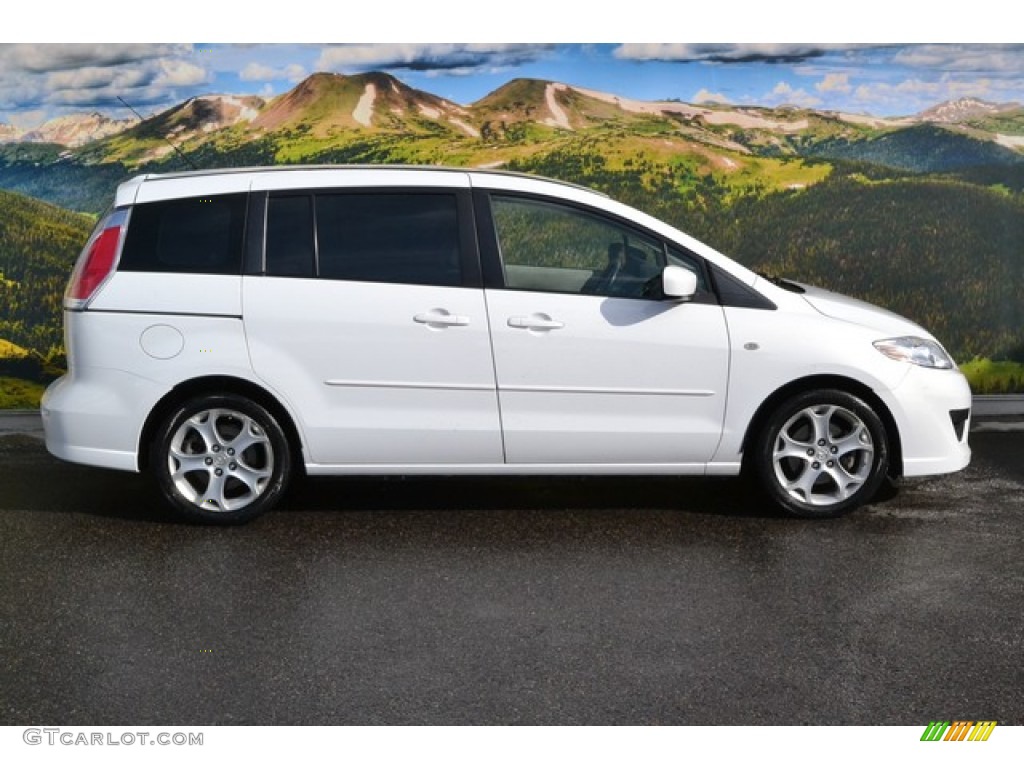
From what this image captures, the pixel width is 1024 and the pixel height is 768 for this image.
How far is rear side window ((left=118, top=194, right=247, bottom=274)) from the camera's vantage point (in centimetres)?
717

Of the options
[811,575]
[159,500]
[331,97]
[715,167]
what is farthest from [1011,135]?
[159,500]

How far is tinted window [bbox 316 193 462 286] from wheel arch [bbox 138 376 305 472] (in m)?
0.66

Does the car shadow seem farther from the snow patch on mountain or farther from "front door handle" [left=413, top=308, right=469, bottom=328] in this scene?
the snow patch on mountain

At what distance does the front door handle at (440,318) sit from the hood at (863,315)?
174 centimetres

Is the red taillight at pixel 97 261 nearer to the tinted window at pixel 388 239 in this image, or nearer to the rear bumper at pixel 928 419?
the tinted window at pixel 388 239

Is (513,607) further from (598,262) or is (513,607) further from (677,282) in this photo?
(598,262)

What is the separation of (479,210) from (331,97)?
3.73 m

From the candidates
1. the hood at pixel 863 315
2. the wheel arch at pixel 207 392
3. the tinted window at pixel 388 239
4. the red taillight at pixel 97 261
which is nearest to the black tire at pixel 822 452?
the hood at pixel 863 315

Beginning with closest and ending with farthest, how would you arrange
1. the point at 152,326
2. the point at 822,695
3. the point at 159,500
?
the point at 822,695 → the point at 152,326 → the point at 159,500

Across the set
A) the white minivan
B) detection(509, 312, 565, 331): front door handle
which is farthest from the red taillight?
detection(509, 312, 565, 331): front door handle

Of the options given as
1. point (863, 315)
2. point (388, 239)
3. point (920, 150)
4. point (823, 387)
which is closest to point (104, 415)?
point (388, 239)

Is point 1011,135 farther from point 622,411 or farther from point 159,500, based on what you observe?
point 159,500

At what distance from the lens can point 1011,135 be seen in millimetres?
10852

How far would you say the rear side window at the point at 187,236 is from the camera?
7.17 meters
